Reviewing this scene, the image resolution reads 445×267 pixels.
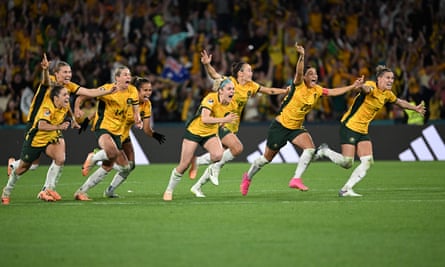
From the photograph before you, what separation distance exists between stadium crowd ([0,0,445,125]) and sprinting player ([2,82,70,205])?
415 inches

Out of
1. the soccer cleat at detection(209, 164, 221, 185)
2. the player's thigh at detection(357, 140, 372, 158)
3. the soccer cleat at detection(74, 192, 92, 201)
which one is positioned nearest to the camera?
the soccer cleat at detection(74, 192, 92, 201)

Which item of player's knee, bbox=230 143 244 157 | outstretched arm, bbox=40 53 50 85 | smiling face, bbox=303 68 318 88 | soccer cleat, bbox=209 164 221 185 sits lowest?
soccer cleat, bbox=209 164 221 185

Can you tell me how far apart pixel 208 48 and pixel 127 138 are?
37.7ft

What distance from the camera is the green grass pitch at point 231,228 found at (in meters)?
8.76

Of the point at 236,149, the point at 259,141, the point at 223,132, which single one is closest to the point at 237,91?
the point at 223,132

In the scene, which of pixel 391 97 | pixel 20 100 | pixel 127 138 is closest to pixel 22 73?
pixel 20 100

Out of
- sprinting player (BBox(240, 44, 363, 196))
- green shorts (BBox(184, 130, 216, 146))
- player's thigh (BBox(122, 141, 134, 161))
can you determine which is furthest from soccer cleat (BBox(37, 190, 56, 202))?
sprinting player (BBox(240, 44, 363, 196))

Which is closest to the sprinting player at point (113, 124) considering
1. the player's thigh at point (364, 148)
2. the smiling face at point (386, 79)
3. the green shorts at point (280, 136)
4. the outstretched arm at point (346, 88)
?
the green shorts at point (280, 136)

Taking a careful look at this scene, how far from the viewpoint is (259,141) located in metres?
25.2

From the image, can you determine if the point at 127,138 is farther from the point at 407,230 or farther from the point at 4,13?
the point at 4,13

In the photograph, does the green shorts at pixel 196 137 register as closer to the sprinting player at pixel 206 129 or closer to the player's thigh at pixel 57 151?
the sprinting player at pixel 206 129

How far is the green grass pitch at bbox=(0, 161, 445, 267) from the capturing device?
28.7 ft

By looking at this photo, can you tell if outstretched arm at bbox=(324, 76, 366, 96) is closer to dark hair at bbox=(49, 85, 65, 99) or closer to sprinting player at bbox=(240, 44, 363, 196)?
sprinting player at bbox=(240, 44, 363, 196)

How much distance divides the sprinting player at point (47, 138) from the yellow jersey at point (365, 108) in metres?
4.20
